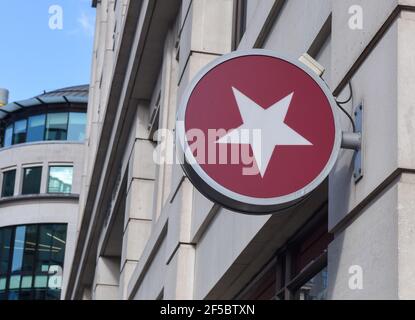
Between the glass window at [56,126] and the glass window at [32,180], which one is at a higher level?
the glass window at [56,126]

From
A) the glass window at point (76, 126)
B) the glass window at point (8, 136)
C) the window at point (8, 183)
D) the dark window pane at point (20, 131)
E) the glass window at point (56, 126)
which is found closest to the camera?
the window at point (8, 183)

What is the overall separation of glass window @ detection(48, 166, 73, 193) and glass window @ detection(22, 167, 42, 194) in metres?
0.77

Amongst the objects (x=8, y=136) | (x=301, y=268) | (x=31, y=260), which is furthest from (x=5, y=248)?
(x=301, y=268)

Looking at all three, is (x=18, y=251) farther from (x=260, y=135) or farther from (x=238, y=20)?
(x=260, y=135)

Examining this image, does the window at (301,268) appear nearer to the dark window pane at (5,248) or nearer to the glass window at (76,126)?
the dark window pane at (5,248)

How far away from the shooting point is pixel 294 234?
806cm

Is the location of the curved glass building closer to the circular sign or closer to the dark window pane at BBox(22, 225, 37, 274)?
the dark window pane at BBox(22, 225, 37, 274)

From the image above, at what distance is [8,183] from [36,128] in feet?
14.3

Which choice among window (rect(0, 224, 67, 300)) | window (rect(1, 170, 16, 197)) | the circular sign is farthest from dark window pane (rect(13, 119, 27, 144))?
the circular sign

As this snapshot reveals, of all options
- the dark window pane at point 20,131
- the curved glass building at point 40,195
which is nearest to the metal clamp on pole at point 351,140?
the curved glass building at point 40,195

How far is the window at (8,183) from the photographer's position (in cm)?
6650

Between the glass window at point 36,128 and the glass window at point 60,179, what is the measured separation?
255 centimetres

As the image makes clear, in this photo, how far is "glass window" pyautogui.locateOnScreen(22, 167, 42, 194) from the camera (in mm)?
65312

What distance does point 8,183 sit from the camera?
221ft
